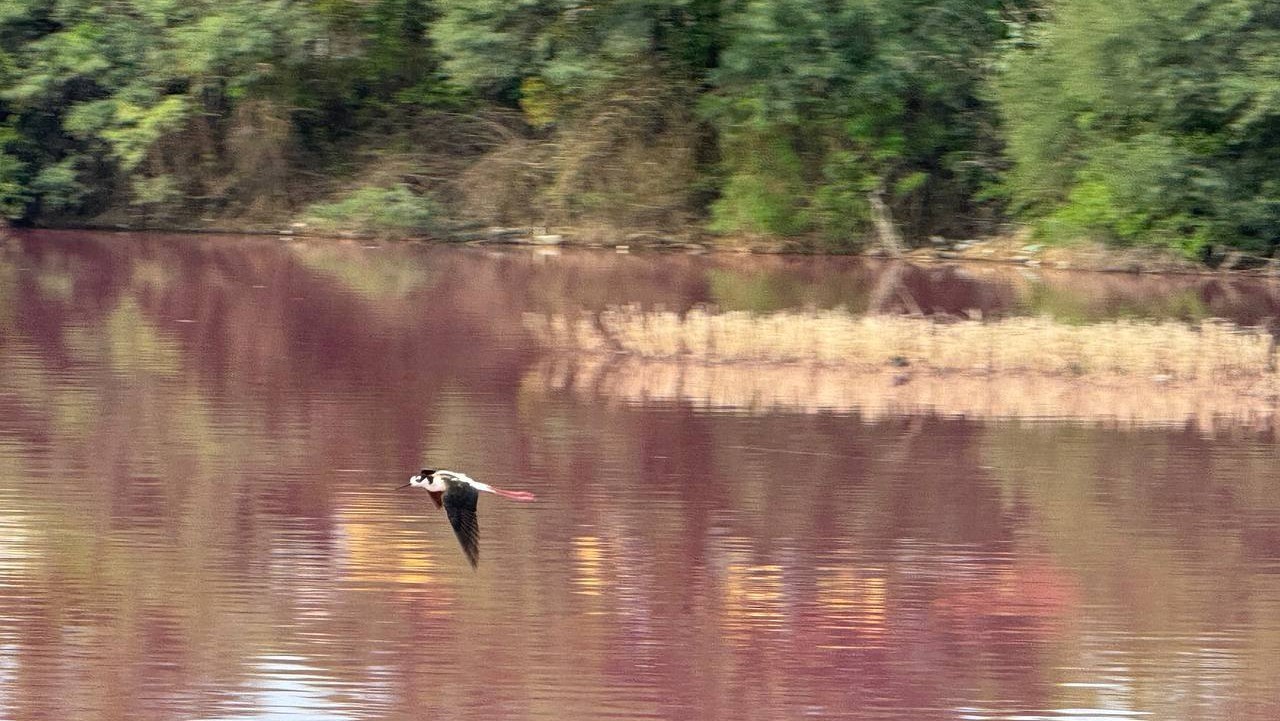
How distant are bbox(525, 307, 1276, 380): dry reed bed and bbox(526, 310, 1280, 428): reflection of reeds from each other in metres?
0.01

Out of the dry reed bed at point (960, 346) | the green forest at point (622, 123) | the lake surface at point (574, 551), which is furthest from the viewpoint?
the green forest at point (622, 123)

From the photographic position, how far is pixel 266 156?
29078 mm

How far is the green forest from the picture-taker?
25234 mm

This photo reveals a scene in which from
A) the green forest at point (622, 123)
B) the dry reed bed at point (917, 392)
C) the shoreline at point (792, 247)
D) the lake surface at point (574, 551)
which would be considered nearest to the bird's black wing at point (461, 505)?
the lake surface at point (574, 551)

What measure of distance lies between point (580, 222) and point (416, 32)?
4.38 m

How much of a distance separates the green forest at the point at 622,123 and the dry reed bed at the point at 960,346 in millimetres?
7907

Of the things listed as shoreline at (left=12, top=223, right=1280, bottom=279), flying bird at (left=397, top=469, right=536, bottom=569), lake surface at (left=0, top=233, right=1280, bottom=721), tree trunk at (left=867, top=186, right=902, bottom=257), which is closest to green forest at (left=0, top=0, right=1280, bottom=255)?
tree trunk at (left=867, top=186, right=902, bottom=257)

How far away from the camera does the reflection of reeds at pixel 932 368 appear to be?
15.3 m

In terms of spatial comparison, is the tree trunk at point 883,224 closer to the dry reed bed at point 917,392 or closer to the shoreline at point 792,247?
the shoreline at point 792,247

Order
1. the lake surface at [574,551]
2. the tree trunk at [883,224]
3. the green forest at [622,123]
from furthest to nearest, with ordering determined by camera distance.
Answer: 1. the tree trunk at [883,224]
2. the green forest at [622,123]
3. the lake surface at [574,551]

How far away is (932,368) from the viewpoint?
16578 millimetres

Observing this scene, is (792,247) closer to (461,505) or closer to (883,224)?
(883,224)

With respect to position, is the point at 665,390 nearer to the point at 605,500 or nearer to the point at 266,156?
the point at 605,500

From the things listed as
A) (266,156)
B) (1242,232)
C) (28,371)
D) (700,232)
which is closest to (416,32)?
→ (266,156)
